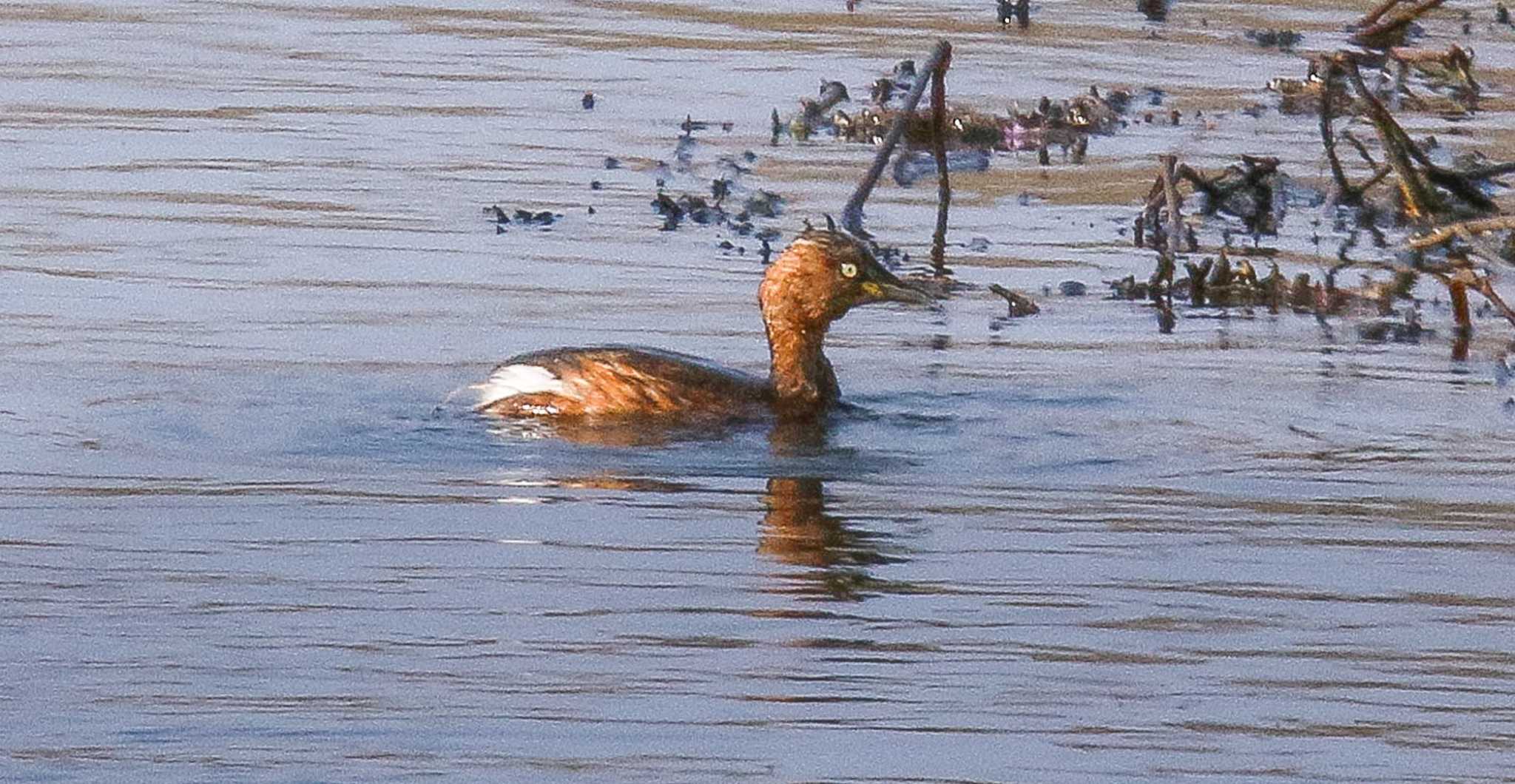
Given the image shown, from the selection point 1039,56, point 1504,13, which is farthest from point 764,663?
point 1504,13

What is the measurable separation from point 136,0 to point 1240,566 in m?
14.9

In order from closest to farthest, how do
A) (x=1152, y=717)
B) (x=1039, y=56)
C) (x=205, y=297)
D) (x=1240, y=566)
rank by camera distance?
1. (x=1152, y=717)
2. (x=1240, y=566)
3. (x=205, y=297)
4. (x=1039, y=56)

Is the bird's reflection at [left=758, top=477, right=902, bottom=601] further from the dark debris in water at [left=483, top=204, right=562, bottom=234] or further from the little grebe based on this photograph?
the dark debris in water at [left=483, top=204, right=562, bottom=234]

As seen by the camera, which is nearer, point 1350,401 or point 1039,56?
point 1350,401

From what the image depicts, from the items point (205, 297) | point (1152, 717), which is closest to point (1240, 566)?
point (1152, 717)

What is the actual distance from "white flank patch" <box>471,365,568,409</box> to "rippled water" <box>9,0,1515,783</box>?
0.18 metres

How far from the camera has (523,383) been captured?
10.7 meters

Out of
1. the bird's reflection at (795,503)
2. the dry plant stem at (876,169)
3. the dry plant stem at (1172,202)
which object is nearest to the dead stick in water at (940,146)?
the dry plant stem at (876,169)

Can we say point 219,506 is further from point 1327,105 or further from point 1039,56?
point 1039,56

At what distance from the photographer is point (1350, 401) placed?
11.1 m

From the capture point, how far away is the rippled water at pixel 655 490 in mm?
6812

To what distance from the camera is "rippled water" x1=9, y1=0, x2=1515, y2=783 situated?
681cm

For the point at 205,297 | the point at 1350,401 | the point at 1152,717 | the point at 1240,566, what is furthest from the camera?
the point at 205,297

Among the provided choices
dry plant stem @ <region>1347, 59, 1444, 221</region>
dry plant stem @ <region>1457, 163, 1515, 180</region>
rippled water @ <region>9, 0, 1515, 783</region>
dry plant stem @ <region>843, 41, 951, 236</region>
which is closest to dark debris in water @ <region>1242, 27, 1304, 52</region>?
rippled water @ <region>9, 0, 1515, 783</region>
